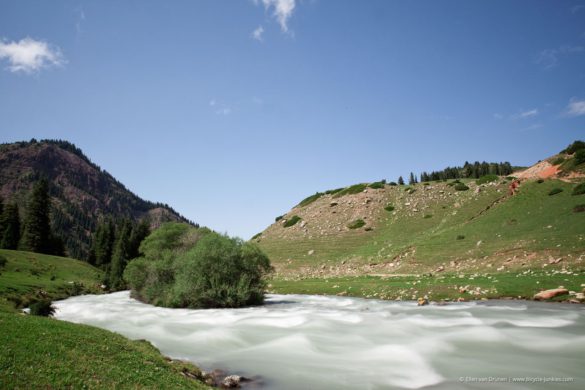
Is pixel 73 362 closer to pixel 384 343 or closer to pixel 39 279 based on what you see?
pixel 384 343

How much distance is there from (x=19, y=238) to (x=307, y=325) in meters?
98.3

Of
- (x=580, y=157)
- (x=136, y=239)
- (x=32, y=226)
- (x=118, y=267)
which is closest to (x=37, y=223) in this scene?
(x=32, y=226)

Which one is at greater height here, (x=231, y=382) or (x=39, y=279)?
(x=39, y=279)

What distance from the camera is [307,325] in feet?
84.9

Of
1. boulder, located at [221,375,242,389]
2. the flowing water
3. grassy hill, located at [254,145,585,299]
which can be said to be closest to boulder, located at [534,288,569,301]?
grassy hill, located at [254,145,585,299]

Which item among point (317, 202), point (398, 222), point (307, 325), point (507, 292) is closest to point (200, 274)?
point (307, 325)

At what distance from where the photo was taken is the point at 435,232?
207ft

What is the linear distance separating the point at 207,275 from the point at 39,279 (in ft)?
108

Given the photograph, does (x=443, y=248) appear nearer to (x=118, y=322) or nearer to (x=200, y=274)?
(x=200, y=274)

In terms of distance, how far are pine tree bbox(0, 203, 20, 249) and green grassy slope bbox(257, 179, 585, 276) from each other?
61027 mm

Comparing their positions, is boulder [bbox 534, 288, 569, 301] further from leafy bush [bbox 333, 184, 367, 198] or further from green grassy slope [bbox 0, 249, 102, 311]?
leafy bush [bbox 333, 184, 367, 198]

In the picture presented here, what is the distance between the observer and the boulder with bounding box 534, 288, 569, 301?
93.4 feet

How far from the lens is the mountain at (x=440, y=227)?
1719 inches

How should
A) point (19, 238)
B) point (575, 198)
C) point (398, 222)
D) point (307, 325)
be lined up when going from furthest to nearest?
point (19, 238) → point (398, 222) → point (575, 198) → point (307, 325)
